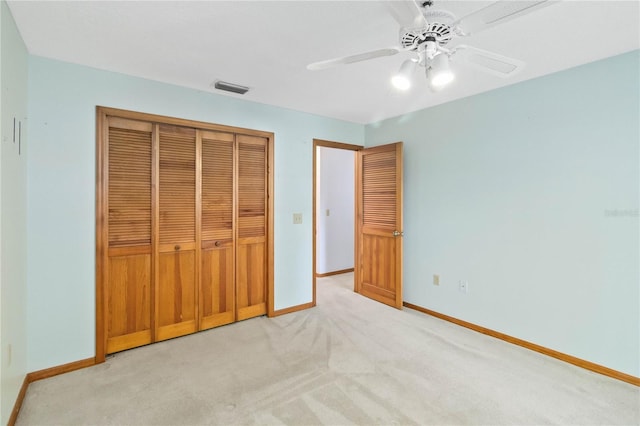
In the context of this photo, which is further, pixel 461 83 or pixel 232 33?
pixel 461 83

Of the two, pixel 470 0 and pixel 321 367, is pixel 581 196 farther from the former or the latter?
pixel 321 367

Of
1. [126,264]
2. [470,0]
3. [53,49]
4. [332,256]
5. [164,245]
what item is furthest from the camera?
[332,256]

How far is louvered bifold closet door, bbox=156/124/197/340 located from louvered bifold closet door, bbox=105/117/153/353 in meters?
0.10

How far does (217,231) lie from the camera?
10.4ft

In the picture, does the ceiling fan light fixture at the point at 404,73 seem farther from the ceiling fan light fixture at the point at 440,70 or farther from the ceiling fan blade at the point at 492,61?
the ceiling fan blade at the point at 492,61

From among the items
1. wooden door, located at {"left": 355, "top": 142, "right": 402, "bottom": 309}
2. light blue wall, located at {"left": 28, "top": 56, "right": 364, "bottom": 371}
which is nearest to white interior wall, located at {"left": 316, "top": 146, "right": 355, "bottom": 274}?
wooden door, located at {"left": 355, "top": 142, "right": 402, "bottom": 309}

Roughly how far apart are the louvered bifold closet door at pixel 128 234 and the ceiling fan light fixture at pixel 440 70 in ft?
7.83

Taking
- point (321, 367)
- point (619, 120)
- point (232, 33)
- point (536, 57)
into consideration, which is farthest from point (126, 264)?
point (619, 120)

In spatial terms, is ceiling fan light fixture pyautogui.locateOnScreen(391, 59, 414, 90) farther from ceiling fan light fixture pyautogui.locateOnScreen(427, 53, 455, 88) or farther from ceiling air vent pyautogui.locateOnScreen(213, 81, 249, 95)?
ceiling air vent pyautogui.locateOnScreen(213, 81, 249, 95)

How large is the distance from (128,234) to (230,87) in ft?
5.21

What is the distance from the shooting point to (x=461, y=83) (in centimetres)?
281

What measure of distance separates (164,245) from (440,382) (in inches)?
100

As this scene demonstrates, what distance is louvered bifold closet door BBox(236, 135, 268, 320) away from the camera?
10.9 ft

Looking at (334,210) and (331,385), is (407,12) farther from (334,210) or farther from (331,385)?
(334,210)
